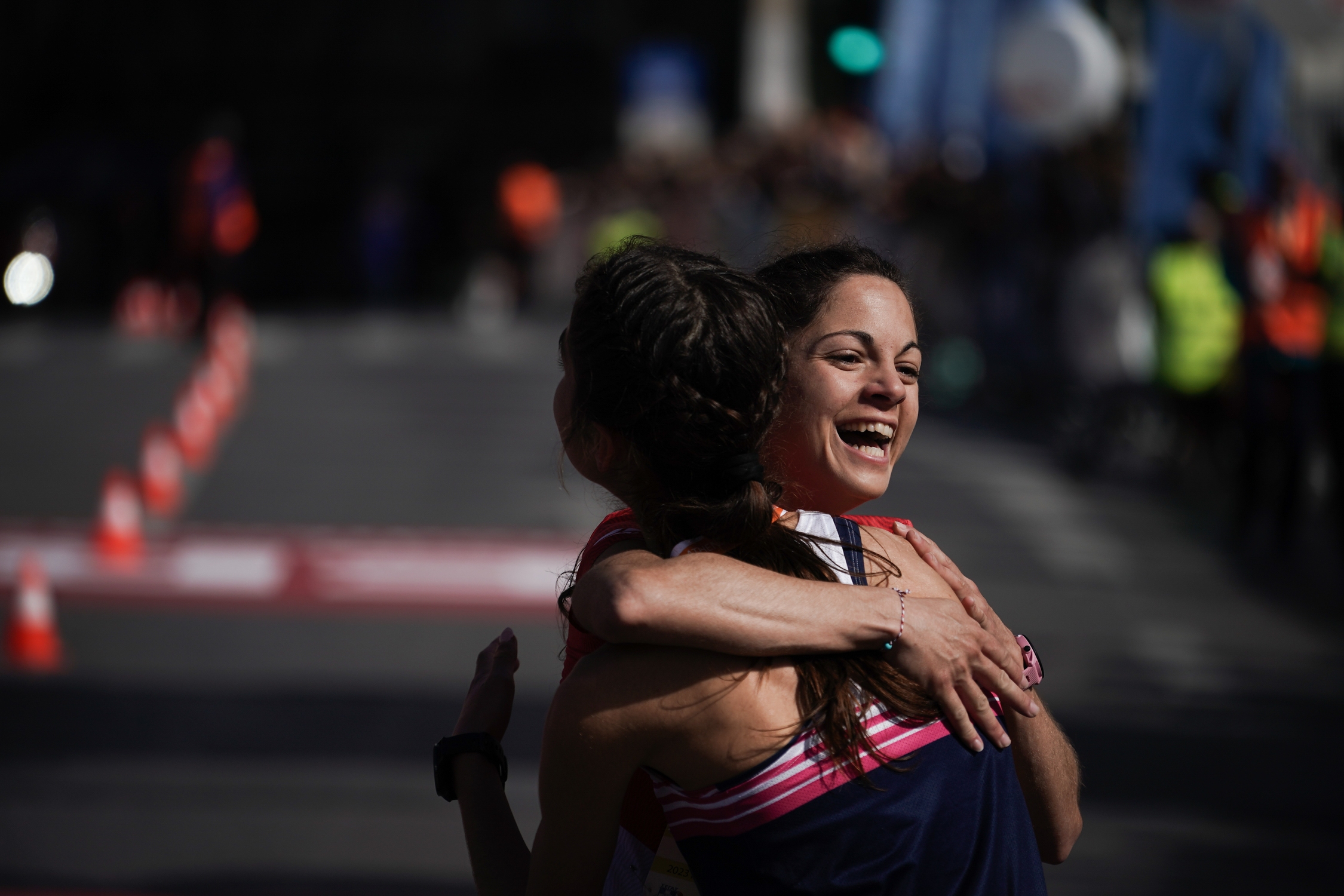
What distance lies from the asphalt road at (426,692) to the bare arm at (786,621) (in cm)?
233

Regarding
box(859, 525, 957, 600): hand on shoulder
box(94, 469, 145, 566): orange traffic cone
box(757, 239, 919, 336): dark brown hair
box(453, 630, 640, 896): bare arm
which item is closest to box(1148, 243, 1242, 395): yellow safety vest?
box(94, 469, 145, 566): orange traffic cone

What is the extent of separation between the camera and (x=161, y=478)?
1112cm

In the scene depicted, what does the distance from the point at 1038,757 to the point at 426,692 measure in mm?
5358

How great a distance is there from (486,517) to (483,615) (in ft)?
8.84

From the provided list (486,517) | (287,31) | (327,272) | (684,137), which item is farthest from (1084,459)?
(287,31)

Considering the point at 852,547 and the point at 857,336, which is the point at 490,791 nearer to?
the point at 852,547

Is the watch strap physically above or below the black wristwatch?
above

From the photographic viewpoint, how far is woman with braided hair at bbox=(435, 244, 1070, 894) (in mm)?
1756

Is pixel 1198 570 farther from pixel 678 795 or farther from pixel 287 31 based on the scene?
pixel 287 31

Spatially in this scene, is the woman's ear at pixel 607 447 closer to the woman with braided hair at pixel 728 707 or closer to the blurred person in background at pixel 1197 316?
the woman with braided hair at pixel 728 707

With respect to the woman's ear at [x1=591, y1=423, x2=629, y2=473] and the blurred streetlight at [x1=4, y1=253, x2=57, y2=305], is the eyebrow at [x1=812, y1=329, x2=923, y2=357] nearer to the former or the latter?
the woman's ear at [x1=591, y1=423, x2=629, y2=473]

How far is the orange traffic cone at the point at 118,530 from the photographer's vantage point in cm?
950

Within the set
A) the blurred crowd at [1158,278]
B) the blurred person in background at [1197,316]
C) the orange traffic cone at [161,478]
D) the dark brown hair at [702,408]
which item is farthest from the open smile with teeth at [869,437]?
the orange traffic cone at [161,478]

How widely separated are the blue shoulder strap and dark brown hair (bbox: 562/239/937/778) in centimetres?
4
